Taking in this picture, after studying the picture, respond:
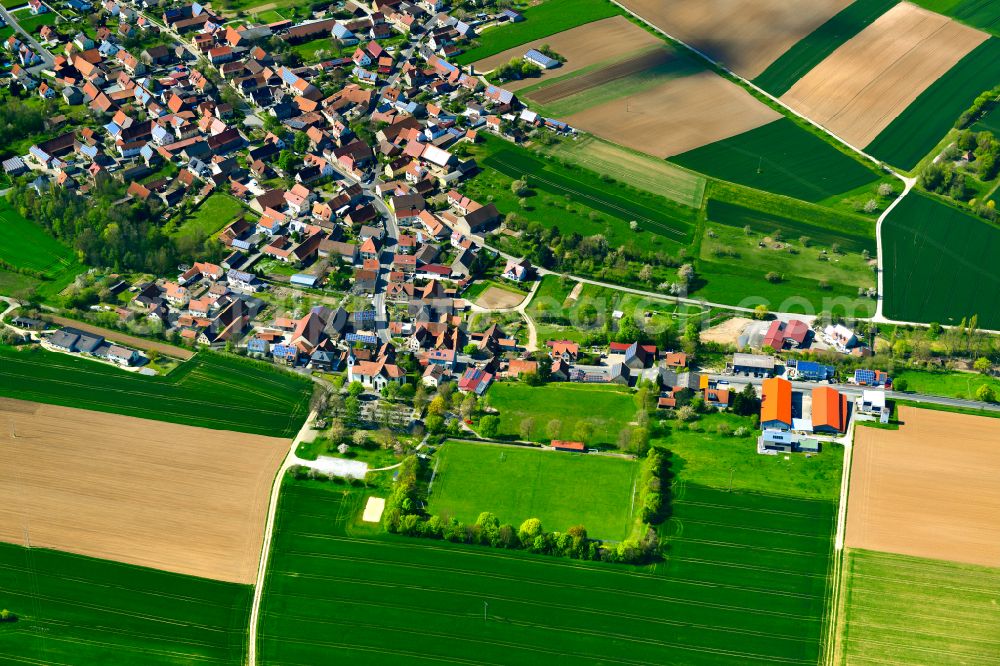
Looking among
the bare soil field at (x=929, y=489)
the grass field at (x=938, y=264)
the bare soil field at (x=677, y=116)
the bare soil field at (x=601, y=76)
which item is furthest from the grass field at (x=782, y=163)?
the bare soil field at (x=929, y=489)

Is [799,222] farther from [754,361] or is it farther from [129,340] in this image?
[129,340]

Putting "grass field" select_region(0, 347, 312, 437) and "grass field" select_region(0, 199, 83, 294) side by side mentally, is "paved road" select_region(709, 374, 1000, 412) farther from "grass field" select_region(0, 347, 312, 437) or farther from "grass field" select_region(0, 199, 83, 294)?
"grass field" select_region(0, 199, 83, 294)

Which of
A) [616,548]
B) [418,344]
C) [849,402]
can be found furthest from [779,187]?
[616,548]

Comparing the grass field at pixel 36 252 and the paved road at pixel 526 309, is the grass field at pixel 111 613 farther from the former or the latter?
the grass field at pixel 36 252

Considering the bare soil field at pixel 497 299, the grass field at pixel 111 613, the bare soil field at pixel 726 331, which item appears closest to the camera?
the grass field at pixel 111 613

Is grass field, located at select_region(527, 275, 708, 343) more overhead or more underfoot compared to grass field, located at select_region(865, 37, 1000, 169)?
more underfoot

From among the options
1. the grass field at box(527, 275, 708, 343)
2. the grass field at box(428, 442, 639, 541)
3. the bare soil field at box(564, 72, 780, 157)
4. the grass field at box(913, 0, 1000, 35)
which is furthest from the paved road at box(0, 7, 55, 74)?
the grass field at box(913, 0, 1000, 35)

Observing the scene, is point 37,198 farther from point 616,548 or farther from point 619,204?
point 616,548
